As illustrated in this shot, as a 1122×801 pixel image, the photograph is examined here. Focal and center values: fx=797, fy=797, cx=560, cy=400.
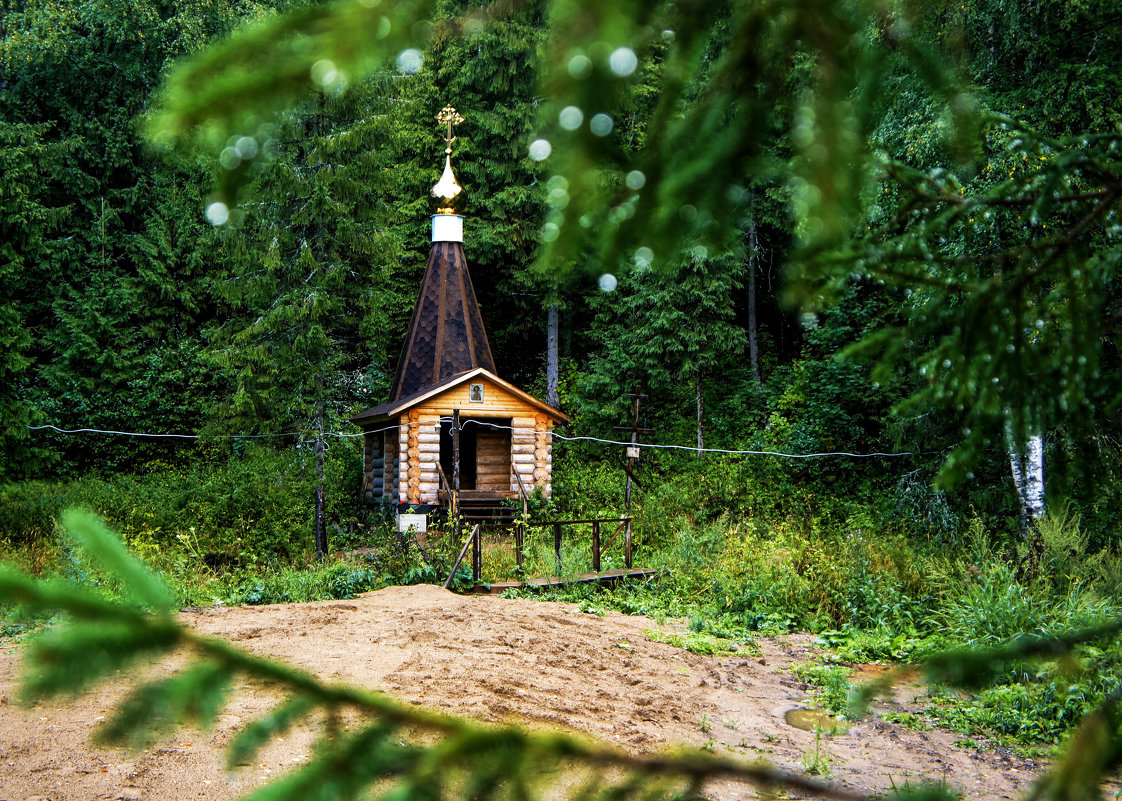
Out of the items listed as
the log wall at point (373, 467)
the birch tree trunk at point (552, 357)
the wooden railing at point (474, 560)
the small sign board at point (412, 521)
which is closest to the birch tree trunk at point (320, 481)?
the small sign board at point (412, 521)

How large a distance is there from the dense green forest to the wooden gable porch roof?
1.16 meters

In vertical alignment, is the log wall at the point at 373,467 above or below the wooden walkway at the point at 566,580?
above

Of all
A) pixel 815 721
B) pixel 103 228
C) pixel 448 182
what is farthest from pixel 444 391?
pixel 103 228

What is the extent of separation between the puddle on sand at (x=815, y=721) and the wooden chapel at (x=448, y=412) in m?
8.71

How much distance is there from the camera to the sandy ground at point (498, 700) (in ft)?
14.1

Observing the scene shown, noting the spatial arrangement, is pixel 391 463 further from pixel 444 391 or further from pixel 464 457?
pixel 464 457

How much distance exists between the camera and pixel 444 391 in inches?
593

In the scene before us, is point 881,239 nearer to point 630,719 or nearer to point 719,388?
point 630,719

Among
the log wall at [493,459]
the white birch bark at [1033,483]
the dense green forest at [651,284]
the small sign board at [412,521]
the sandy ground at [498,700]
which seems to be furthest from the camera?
the log wall at [493,459]

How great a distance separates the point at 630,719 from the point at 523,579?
5381 mm

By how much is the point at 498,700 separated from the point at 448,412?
9905 mm

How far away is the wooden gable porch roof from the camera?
14.8m

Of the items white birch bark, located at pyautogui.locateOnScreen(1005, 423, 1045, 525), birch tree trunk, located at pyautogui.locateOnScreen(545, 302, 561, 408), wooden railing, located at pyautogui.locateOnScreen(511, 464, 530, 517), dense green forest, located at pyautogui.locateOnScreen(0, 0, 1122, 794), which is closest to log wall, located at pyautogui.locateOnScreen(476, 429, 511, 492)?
dense green forest, located at pyautogui.locateOnScreen(0, 0, 1122, 794)

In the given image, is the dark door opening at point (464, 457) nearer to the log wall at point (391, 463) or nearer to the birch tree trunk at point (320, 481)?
the log wall at point (391, 463)
